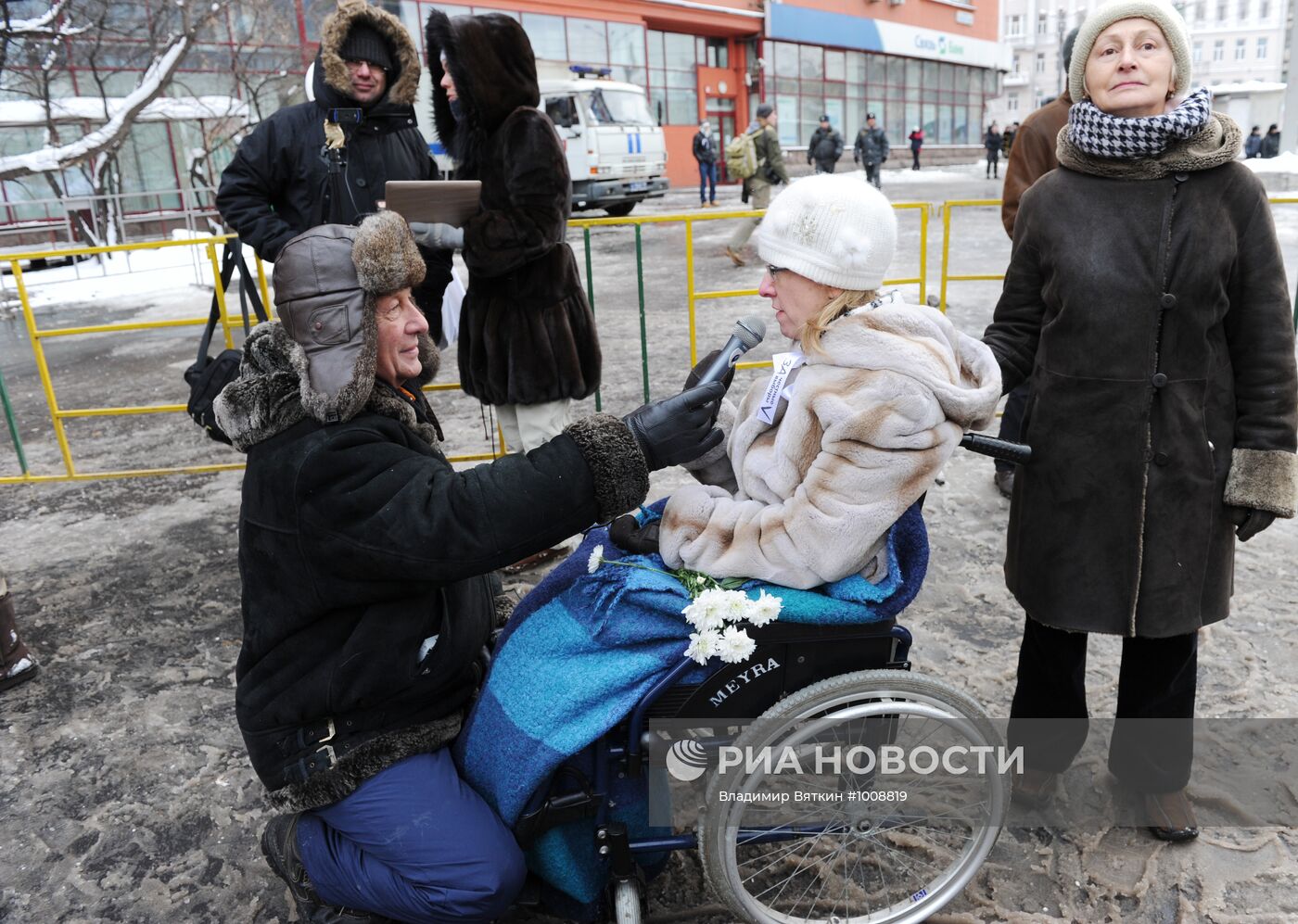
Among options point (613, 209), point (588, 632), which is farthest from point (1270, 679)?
point (613, 209)

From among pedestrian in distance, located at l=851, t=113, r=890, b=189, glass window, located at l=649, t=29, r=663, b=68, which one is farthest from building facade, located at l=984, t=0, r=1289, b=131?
pedestrian in distance, located at l=851, t=113, r=890, b=189

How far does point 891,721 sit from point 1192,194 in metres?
1.22

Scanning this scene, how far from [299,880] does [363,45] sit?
9.49 feet

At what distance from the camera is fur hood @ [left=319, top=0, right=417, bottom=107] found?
136 inches

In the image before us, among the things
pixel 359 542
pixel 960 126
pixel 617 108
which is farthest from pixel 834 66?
pixel 359 542

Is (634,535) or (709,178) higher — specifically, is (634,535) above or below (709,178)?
below

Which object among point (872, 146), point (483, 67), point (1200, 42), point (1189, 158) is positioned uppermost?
point (1200, 42)

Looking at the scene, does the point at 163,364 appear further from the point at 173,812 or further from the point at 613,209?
the point at 613,209

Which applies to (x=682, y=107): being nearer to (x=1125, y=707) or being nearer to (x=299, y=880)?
(x=1125, y=707)

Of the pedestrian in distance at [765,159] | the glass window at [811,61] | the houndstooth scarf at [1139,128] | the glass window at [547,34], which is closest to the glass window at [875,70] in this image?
the glass window at [811,61]

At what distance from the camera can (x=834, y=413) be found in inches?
67.2

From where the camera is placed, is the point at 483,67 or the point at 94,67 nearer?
the point at 483,67

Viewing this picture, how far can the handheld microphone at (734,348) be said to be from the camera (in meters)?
1.80

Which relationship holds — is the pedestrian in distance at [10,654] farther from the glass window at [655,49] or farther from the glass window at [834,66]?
the glass window at [834,66]
